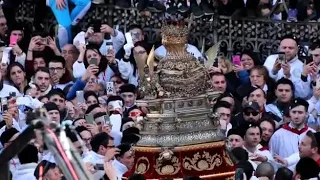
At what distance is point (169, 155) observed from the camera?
32.9 feet

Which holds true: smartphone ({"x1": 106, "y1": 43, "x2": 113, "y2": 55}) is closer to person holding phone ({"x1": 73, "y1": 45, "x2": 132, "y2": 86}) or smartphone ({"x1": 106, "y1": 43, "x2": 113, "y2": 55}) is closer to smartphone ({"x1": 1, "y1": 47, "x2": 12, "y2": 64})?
person holding phone ({"x1": 73, "y1": 45, "x2": 132, "y2": 86})

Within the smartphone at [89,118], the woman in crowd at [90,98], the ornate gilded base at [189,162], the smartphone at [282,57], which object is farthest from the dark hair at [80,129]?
the smartphone at [282,57]

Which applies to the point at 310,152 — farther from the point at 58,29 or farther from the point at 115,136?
the point at 58,29

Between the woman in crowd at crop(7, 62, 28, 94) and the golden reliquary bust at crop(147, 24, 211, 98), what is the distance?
5.75 meters

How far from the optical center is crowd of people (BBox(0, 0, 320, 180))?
498 inches

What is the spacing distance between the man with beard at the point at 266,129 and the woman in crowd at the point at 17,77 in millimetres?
3096

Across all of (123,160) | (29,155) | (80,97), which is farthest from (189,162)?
(80,97)

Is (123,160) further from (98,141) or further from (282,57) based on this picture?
(282,57)

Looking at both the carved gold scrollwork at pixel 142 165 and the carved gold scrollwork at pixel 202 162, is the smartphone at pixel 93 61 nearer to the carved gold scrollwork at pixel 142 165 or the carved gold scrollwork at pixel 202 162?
the carved gold scrollwork at pixel 142 165

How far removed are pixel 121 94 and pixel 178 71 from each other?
571cm

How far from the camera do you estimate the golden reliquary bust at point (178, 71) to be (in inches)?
406

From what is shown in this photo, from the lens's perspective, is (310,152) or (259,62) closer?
(310,152)

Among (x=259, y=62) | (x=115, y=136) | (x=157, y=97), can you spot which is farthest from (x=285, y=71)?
(x=157, y=97)

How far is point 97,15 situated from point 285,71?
3.45 metres
